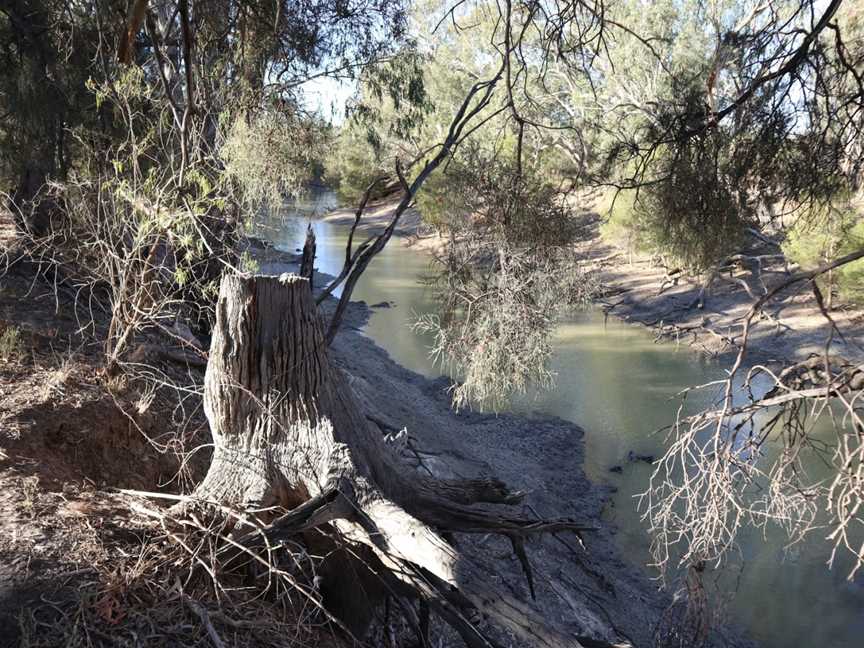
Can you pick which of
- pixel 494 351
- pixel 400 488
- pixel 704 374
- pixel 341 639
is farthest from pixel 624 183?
pixel 704 374

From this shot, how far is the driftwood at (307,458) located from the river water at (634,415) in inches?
101

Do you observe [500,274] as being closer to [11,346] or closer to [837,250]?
[837,250]

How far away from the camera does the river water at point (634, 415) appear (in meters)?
6.42

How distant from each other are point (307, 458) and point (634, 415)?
351 inches

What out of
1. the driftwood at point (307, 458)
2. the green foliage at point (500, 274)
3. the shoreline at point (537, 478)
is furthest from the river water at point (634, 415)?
the driftwood at point (307, 458)

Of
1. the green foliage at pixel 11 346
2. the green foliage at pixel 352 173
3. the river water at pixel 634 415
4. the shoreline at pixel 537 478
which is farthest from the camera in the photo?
the green foliage at pixel 352 173

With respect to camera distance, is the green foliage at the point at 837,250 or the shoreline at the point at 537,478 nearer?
the shoreline at the point at 537,478

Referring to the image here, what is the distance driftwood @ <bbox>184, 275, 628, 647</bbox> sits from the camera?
8.01 feet

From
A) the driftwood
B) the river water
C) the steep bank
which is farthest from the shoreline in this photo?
the steep bank

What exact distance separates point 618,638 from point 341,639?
2914mm

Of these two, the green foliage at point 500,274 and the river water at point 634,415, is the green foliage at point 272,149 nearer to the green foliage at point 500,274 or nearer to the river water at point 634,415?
the river water at point 634,415

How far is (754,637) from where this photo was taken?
6.16 metres

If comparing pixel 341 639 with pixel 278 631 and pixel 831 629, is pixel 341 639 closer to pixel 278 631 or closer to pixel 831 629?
pixel 278 631

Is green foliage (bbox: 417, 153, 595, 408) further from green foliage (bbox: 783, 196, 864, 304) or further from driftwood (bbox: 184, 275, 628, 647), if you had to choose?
driftwood (bbox: 184, 275, 628, 647)
